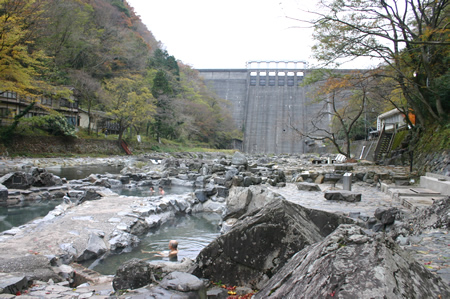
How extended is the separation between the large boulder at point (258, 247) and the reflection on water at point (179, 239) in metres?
2.32

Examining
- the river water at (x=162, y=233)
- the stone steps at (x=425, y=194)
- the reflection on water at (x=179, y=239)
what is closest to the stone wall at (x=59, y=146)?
the river water at (x=162, y=233)

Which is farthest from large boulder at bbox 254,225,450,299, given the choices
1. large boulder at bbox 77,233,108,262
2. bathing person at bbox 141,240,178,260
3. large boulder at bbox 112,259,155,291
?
large boulder at bbox 77,233,108,262

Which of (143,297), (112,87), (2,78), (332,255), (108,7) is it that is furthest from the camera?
(108,7)

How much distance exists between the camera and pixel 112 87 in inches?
1245

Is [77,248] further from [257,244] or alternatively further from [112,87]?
[112,87]

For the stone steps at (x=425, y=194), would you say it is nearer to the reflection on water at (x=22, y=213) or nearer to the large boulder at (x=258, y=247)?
the large boulder at (x=258, y=247)

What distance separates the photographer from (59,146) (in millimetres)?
26562

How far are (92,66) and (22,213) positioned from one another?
3365cm

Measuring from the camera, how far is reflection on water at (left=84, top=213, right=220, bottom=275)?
5.35m

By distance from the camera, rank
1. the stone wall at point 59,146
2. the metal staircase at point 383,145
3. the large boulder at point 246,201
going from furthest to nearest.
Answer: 1. the stone wall at point 59,146
2. the metal staircase at point 383,145
3. the large boulder at point 246,201

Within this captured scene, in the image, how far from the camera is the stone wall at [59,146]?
23.3 metres

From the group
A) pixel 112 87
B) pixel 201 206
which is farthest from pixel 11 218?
pixel 112 87

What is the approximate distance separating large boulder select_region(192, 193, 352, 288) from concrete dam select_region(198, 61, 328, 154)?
58.5 meters

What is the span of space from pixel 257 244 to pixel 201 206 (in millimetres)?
7037
